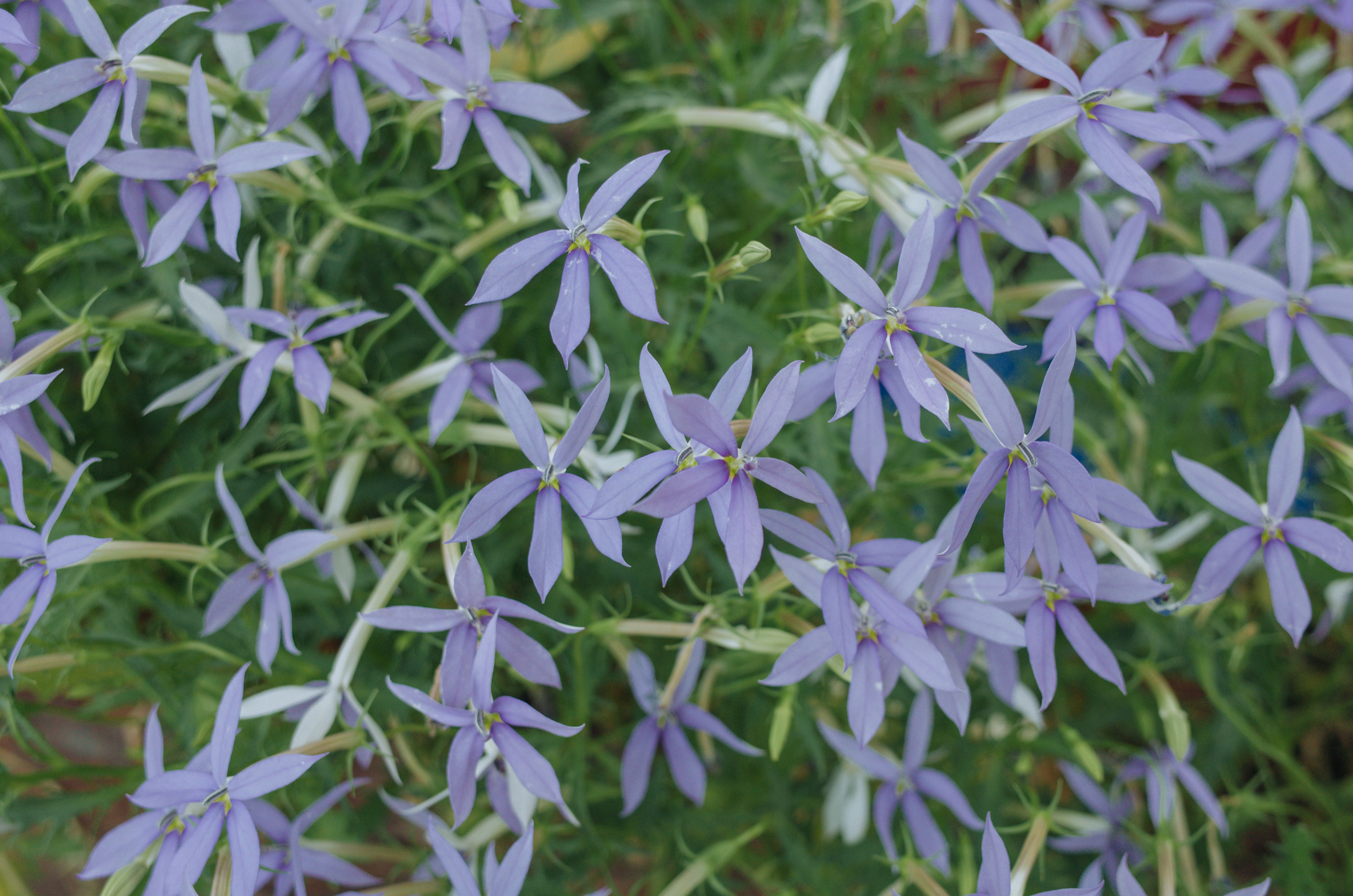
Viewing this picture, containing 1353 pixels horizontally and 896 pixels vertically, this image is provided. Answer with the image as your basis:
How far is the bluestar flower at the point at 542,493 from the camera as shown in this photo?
1.55ft

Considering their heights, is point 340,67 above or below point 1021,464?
above

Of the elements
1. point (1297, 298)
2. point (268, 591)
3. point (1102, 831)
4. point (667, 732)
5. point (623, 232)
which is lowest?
point (1102, 831)

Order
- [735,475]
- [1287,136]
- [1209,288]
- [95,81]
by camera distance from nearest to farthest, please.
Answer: [735,475], [95,81], [1209,288], [1287,136]

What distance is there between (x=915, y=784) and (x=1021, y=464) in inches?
14.0

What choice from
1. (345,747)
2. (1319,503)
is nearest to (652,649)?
(345,747)

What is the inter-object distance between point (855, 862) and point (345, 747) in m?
0.45

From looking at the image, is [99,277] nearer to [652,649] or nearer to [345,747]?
[345,747]

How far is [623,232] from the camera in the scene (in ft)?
1.72

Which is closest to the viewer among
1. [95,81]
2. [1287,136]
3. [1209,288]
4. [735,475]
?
[735,475]

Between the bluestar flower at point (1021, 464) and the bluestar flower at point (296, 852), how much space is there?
42 cm

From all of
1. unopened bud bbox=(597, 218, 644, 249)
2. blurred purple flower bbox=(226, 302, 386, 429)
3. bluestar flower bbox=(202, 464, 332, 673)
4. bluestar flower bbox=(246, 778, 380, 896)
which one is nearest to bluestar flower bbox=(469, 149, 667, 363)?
unopened bud bbox=(597, 218, 644, 249)

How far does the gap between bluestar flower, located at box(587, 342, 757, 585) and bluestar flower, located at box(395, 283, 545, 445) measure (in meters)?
0.18

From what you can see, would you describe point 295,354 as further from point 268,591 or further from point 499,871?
point 499,871

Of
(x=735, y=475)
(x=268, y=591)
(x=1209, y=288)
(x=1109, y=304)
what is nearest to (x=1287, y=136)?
(x=1209, y=288)
